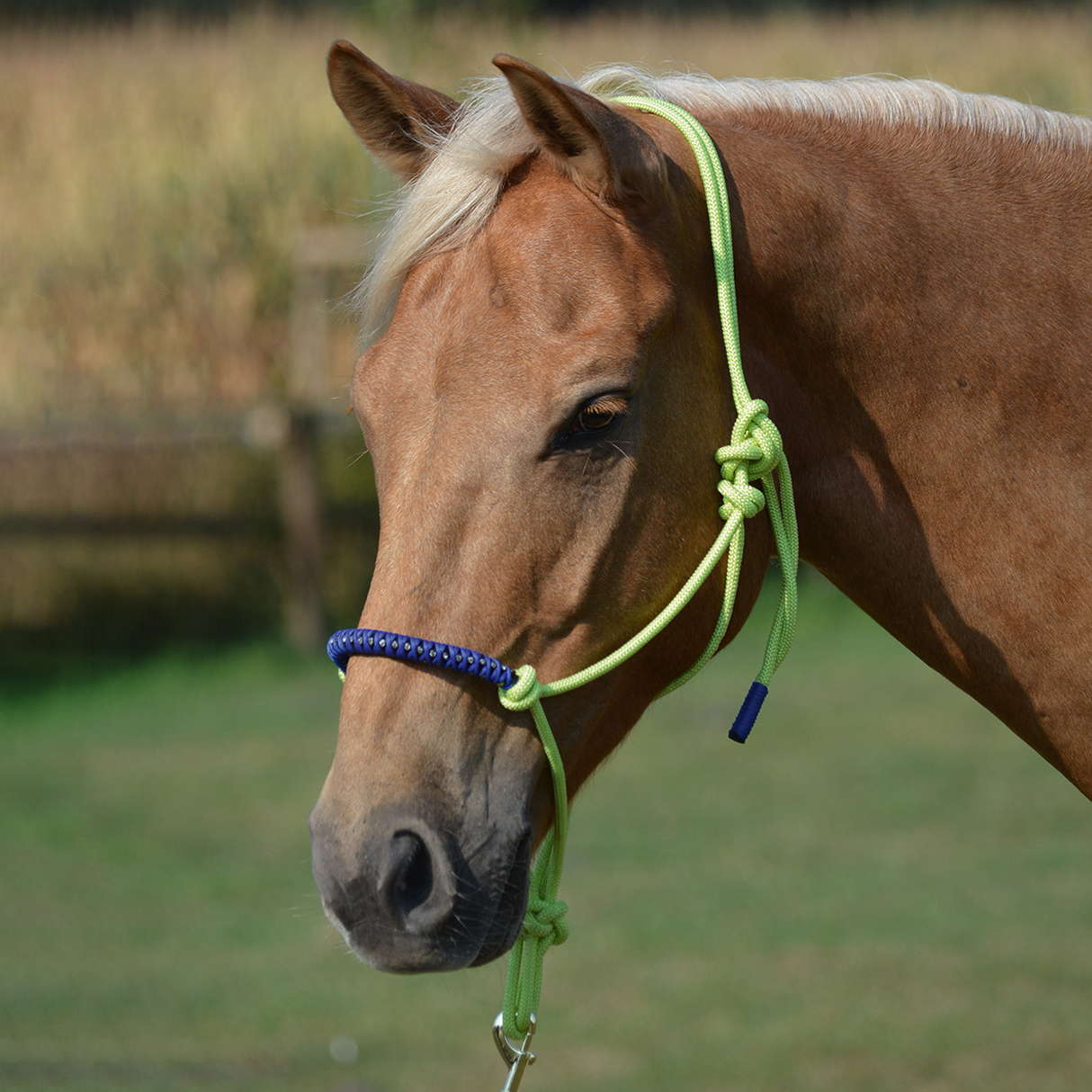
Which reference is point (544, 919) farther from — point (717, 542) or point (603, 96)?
point (603, 96)

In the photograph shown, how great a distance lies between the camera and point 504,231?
6.30ft

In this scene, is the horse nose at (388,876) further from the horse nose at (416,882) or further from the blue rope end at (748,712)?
the blue rope end at (748,712)

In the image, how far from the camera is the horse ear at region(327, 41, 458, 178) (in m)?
2.10

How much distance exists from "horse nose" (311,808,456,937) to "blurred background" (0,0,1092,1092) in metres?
0.99

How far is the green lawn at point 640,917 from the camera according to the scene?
461 cm

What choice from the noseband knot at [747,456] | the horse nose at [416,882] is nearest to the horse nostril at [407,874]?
the horse nose at [416,882]

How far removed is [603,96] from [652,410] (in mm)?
560

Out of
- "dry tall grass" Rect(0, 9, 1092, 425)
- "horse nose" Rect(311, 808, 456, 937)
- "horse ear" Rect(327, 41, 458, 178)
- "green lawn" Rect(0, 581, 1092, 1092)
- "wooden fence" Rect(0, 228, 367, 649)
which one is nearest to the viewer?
"horse nose" Rect(311, 808, 456, 937)

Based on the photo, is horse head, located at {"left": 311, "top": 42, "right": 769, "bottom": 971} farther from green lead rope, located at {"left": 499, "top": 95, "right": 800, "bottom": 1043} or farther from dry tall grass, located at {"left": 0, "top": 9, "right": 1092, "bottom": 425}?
dry tall grass, located at {"left": 0, "top": 9, "right": 1092, "bottom": 425}

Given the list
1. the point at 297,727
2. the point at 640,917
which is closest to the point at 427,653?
the point at 640,917

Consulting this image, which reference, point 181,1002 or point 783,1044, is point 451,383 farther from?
point 181,1002

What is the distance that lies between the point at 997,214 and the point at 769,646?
2.38 feet

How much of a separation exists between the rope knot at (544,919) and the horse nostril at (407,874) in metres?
0.22

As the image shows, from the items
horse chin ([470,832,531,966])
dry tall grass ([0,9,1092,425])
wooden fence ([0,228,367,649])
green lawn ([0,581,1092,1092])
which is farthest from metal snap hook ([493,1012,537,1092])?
dry tall grass ([0,9,1092,425])
